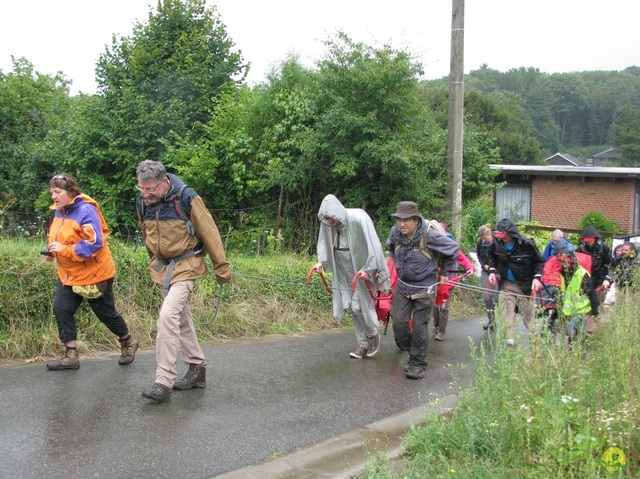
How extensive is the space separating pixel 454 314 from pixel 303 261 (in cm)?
307

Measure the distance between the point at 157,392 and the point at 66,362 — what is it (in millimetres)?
1267

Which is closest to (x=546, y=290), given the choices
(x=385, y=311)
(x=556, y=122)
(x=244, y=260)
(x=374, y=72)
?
(x=385, y=311)

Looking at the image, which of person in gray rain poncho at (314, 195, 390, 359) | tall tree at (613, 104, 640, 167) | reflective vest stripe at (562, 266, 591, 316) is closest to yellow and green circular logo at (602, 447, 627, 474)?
reflective vest stripe at (562, 266, 591, 316)

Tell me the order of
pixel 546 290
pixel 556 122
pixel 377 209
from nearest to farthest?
pixel 546 290 → pixel 377 209 → pixel 556 122

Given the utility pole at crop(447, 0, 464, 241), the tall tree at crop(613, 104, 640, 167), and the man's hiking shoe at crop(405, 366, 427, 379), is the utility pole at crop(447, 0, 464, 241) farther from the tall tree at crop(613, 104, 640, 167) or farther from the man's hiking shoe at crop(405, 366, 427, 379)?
the tall tree at crop(613, 104, 640, 167)

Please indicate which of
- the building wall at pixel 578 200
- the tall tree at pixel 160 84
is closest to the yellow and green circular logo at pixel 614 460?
the tall tree at pixel 160 84

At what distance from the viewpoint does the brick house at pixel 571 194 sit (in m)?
26.7

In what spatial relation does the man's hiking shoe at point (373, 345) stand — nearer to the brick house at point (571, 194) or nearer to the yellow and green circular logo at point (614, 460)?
the yellow and green circular logo at point (614, 460)

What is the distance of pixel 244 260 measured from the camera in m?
10.0

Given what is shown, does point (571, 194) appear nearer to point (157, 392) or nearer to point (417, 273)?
point (417, 273)

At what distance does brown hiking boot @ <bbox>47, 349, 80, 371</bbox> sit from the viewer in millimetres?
6109

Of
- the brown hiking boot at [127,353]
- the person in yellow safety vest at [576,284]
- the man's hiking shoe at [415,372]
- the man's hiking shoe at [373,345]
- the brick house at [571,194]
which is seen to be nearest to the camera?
the brown hiking boot at [127,353]

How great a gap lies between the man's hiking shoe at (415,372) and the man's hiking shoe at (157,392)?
2.62 metres

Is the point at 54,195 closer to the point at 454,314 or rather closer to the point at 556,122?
the point at 454,314
